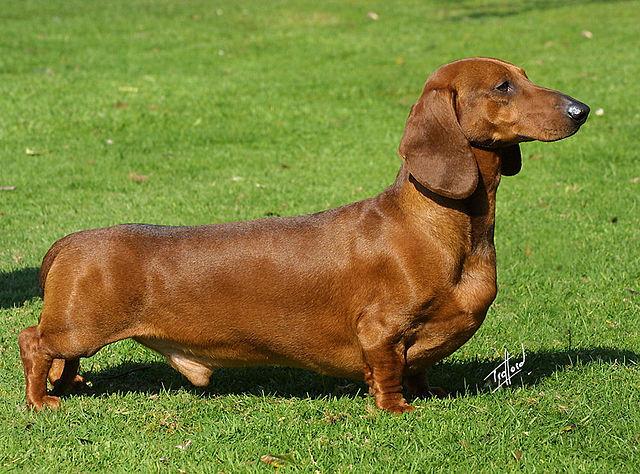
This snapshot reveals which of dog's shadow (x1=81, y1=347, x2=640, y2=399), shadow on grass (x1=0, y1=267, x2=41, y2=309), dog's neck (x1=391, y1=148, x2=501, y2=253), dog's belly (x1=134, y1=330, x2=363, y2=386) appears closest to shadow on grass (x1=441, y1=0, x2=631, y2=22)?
shadow on grass (x1=0, y1=267, x2=41, y2=309)

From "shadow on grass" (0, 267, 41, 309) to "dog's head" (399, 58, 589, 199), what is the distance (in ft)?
11.9

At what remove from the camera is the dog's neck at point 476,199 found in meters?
4.85

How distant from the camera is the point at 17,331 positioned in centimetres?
654

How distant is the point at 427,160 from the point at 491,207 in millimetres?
523

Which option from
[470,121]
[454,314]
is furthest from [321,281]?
[470,121]

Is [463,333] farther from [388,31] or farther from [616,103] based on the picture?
[388,31]

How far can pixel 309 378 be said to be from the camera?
5.92 m

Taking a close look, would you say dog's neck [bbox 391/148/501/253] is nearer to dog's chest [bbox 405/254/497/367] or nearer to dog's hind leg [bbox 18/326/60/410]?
dog's chest [bbox 405/254/497/367]

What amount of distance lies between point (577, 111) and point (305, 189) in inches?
235

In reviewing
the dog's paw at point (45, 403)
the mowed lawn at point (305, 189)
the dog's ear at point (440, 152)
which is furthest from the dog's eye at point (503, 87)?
the dog's paw at point (45, 403)

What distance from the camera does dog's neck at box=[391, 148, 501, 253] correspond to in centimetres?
485

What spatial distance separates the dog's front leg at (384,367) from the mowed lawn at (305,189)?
0.12 m

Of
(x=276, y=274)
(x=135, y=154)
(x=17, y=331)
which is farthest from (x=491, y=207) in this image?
(x=135, y=154)

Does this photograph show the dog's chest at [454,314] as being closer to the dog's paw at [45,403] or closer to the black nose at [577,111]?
the black nose at [577,111]
